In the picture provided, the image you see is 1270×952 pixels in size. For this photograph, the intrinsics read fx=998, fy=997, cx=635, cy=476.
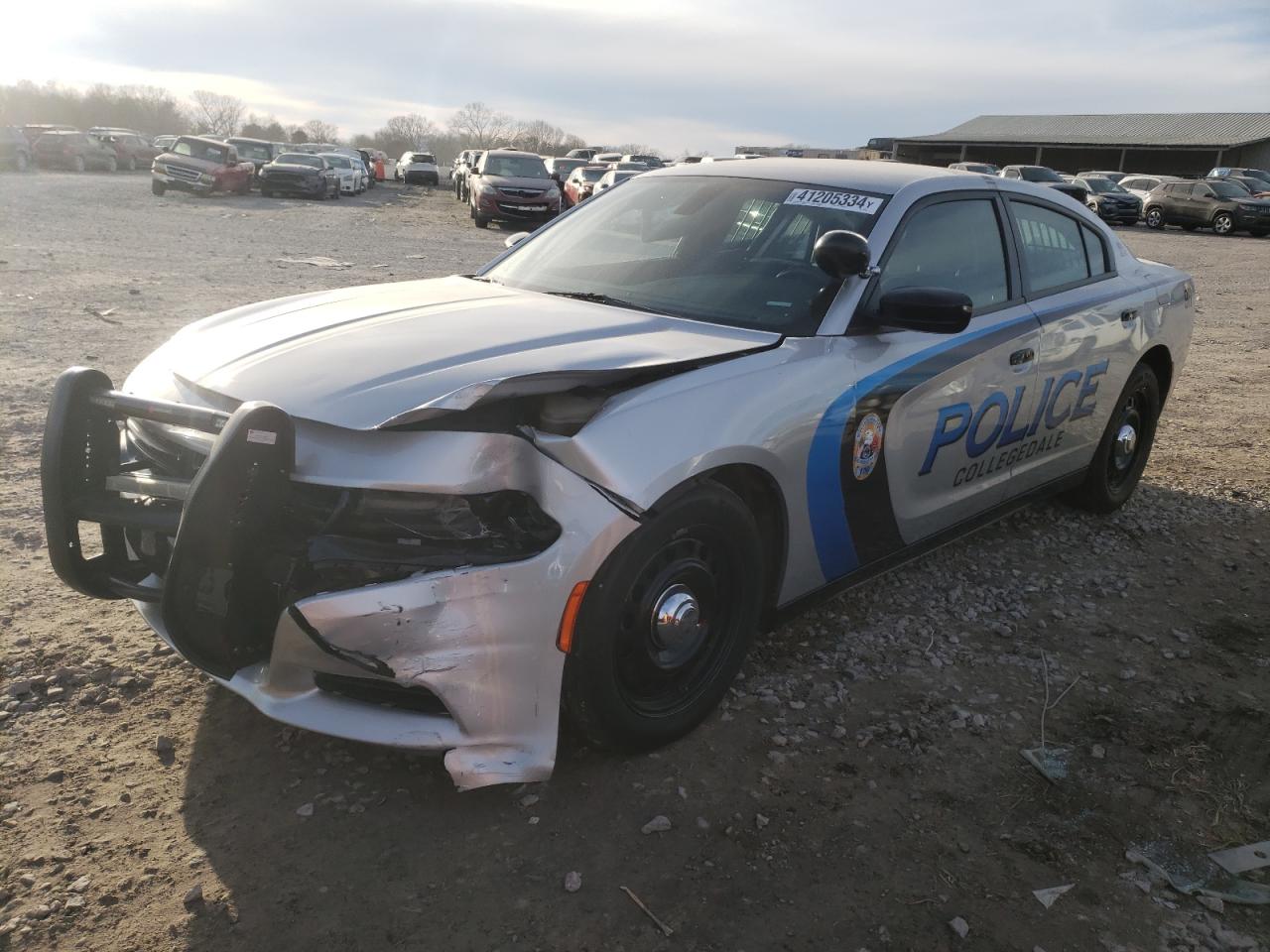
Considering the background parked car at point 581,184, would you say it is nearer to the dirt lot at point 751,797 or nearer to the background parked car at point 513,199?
the background parked car at point 513,199

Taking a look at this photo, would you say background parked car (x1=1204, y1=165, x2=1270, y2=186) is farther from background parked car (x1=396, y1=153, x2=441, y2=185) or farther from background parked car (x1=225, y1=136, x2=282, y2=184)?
background parked car (x1=225, y1=136, x2=282, y2=184)

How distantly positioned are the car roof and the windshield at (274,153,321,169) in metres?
29.5

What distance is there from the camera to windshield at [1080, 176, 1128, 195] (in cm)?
3162

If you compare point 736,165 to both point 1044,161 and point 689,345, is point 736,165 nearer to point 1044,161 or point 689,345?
point 689,345

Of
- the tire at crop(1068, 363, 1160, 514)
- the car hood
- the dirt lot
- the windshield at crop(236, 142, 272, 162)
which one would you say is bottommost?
the dirt lot

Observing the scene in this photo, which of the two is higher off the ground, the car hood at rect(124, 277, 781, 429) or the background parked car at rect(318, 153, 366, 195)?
the background parked car at rect(318, 153, 366, 195)

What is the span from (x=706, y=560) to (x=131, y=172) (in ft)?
156

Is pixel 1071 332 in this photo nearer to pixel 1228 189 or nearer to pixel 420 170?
pixel 1228 189

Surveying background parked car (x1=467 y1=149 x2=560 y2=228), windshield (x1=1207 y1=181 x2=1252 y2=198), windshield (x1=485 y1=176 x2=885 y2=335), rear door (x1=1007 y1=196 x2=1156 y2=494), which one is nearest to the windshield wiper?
windshield (x1=485 y1=176 x2=885 y2=335)

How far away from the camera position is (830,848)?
8.54 ft

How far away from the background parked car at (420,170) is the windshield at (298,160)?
15.8 m

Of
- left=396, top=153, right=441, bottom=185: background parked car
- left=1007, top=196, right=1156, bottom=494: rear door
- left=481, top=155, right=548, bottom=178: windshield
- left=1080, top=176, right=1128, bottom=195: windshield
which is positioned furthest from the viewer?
left=396, top=153, right=441, bottom=185: background parked car

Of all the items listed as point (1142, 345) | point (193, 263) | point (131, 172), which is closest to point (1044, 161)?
point (131, 172)

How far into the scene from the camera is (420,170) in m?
46.9
